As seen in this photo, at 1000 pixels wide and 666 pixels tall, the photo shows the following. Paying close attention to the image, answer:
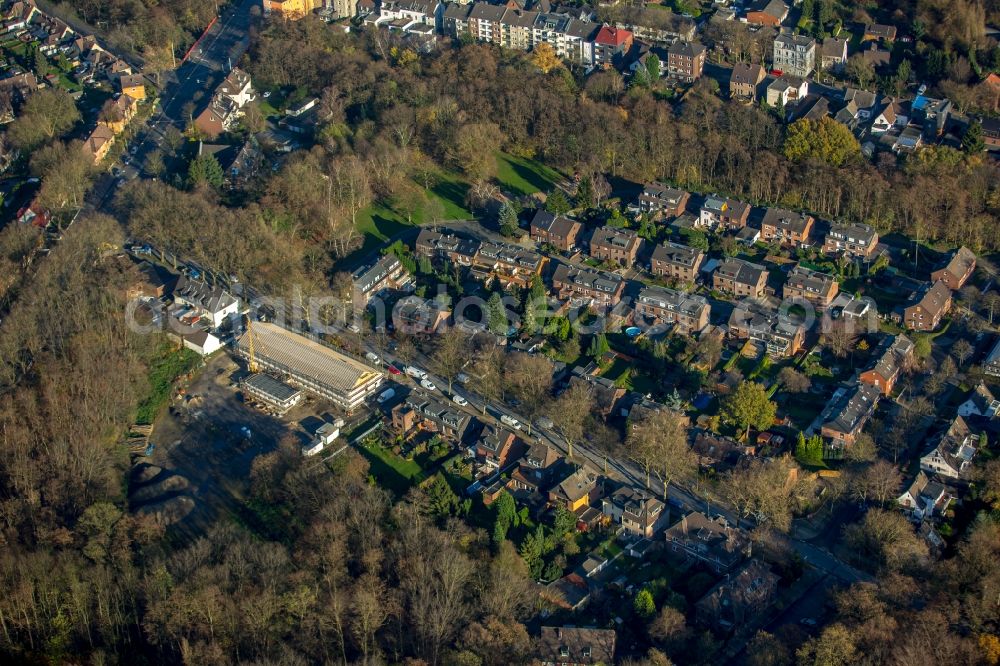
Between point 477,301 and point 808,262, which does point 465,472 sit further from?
point 808,262

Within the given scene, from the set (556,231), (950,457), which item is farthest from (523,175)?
(950,457)

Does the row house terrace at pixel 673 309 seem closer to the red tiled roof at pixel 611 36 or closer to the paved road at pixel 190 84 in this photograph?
the red tiled roof at pixel 611 36

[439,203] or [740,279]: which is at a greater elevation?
[740,279]

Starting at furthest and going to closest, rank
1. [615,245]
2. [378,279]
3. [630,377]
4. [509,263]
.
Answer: [615,245], [509,263], [378,279], [630,377]

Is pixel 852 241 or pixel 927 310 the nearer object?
pixel 927 310

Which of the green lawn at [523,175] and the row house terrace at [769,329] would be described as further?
the green lawn at [523,175]

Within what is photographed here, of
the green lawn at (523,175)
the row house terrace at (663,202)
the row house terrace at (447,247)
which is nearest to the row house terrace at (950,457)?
the row house terrace at (663,202)

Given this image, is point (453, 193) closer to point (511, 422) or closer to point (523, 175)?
point (523, 175)
